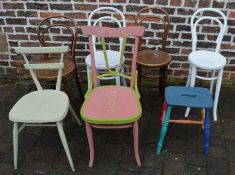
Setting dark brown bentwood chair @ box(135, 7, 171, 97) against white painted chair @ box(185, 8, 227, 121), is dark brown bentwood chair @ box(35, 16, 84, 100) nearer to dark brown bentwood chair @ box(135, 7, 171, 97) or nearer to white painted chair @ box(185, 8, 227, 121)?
dark brown bentwood chair @ box(135, 7, 171, 97)

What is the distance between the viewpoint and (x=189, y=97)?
2283 millimetres

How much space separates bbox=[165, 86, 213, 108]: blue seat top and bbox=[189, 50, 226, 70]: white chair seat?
262mm

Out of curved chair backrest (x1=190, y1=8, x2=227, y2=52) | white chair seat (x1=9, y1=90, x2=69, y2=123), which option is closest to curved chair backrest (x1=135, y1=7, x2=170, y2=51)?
curved chair backrest (x1=190, y1=8, x2=227, y2=52)

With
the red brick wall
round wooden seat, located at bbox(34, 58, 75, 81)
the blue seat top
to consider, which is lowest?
the blue seat top

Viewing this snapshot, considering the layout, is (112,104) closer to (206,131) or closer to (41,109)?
(41,109)

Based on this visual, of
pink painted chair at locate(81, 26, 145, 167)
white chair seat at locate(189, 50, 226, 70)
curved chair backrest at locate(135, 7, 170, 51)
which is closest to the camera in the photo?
pink painted chair at locate(81, 26, 145, 167)

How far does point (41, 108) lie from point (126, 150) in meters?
0.83

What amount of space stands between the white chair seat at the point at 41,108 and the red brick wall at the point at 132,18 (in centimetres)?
101

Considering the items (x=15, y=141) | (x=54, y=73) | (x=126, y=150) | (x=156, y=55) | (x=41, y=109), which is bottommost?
(x=126, y=150)

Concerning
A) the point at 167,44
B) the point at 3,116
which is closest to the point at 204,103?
the point at 167,44

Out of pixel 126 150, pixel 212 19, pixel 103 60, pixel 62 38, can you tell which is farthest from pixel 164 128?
pixel 62 38

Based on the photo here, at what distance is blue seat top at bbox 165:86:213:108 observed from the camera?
2.19 m

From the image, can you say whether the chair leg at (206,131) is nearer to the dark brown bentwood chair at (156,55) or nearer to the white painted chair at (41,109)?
the dark brown bentwood chair at (156,55)

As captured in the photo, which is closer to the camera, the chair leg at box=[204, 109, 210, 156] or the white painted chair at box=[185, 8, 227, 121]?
the chair leg at box=[204, 109, 210, 156]
